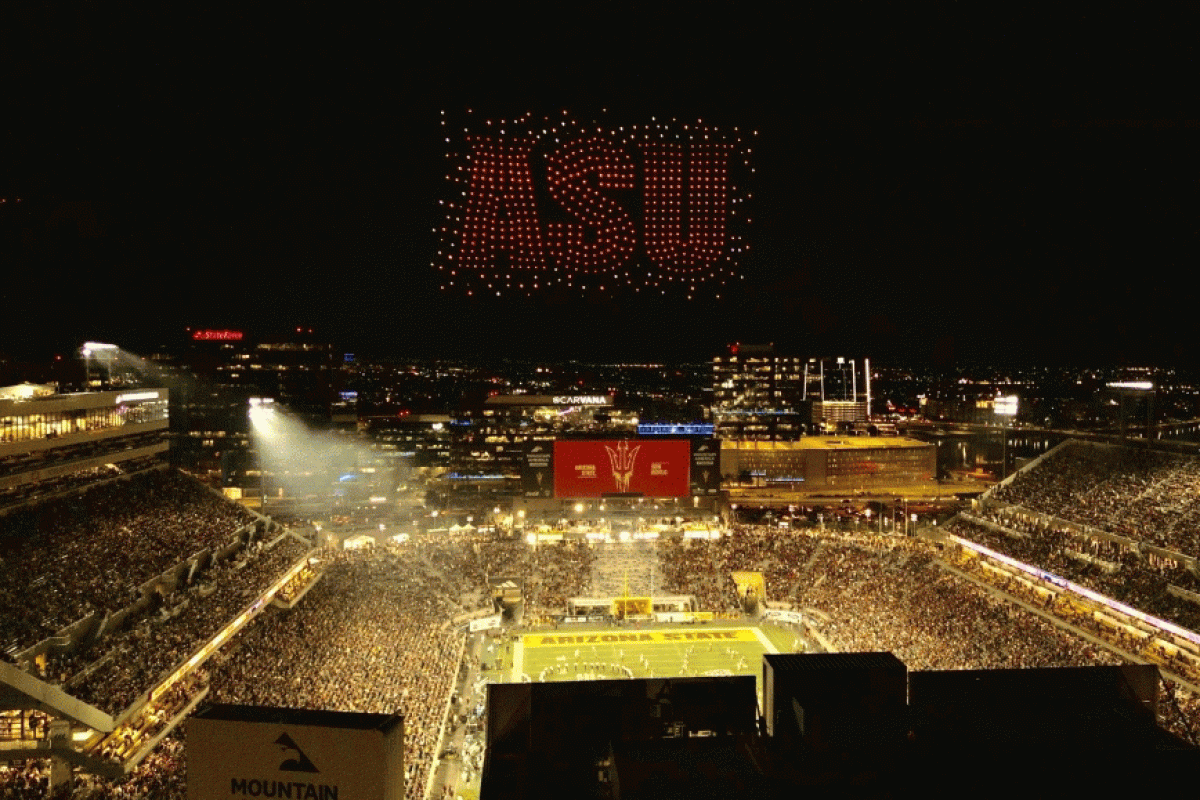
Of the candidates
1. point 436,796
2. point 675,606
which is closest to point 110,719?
point 436,796

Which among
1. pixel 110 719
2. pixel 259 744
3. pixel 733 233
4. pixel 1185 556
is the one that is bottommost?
pixel 110 719

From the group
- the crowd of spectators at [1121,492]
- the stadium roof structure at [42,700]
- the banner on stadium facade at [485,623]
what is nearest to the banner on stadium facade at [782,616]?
the banner on stadium facade at [485,623]

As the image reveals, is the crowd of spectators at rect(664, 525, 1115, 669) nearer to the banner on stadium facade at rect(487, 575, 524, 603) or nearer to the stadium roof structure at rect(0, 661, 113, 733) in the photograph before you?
the banner on stadium facade at rect(487, 575, 524, 603)

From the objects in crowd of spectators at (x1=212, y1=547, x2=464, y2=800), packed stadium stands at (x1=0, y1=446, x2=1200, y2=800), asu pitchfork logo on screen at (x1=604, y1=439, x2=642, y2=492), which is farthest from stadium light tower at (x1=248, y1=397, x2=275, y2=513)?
crowd of spectators at (x1=212, y1=547, x2=464, y2=800)

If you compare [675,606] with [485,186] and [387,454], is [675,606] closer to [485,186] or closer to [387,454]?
[485,186]

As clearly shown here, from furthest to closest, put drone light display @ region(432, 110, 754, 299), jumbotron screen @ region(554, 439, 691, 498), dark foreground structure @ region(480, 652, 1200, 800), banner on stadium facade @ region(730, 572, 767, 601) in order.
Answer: jumbotron screen @ region(554, 439, 691, 498) → banner on stadium facade @ region(730, 572, 767, 601) → drone light display @ region(432, 110, 754, 299) → dark foreground structure @ region(480, 652, 1200, 800)

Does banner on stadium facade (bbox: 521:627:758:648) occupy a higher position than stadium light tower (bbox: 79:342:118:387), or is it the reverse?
stadium light tower (bbox: 79:342:118:387)

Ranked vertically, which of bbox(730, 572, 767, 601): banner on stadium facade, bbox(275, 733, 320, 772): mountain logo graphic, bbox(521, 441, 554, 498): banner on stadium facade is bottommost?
bbox(730, 572, 767, 601): banner on stadium facade
